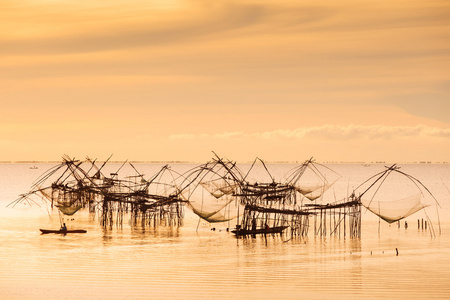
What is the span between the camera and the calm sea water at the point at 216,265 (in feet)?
45.7

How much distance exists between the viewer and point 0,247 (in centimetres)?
2000

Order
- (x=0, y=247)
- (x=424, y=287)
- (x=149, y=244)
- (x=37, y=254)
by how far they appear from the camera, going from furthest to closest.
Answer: (x=149, y=244), (x=0, y=247), (x=37, y=254), (x=424, y=287)

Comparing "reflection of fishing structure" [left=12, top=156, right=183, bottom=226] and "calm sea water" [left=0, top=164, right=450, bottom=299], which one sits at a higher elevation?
"reflection of fishing structure" [left=12, top=156, right=183, bottom=226]

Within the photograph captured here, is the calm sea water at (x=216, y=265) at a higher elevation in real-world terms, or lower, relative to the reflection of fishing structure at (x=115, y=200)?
lower

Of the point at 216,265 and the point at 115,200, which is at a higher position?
the point at 115,200

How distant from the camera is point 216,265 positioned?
17.2 meters

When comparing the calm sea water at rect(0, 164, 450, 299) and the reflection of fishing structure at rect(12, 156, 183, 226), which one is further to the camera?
the reflection of fishing structure at rect(12, 156, 183, 226)

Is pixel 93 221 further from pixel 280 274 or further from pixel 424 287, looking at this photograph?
pixel 424 287

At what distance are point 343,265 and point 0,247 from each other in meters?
10.2

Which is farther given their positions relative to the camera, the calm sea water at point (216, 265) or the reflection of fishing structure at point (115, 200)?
the reflection of fishing structure at point (115, 200)

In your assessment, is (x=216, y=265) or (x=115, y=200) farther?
(x=115, y=200)

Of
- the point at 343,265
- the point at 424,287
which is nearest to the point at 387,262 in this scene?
the point at 343,265

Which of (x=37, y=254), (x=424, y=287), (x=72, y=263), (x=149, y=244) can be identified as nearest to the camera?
(x=424, y=287)

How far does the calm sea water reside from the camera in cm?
1392
